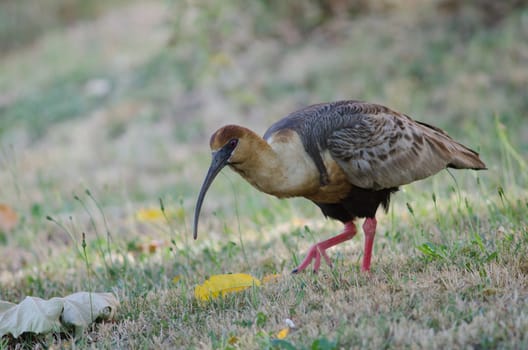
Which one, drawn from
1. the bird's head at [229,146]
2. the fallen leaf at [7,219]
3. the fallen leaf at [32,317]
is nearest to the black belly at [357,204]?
the bird's head at [229,146]

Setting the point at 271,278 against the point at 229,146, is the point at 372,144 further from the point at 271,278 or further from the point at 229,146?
the point at 271,278

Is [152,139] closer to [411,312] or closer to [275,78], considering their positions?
[275,78]

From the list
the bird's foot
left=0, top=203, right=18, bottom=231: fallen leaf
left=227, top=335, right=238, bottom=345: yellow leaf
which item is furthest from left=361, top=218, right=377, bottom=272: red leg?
left=0, top=203, right=18, bottom=231: fallen leaf

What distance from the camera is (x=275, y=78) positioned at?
13562 mm

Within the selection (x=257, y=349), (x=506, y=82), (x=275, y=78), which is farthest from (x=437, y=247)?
(x=275, y=78)

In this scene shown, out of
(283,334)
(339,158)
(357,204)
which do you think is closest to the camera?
(283,334)

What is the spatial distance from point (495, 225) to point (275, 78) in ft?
29.6

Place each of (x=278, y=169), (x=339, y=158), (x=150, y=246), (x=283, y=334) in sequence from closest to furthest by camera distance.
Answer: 1. (x=283, y=334)
2. (x=278, y=169)
3. (x=339, y=158)
4. (x=150, y=246)

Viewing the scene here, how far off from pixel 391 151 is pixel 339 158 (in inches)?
16.9

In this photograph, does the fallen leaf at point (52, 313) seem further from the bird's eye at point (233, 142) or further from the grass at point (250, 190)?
the bird's eye at point (233, 142)

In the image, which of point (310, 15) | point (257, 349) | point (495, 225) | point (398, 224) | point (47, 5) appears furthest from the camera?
point (47, 5)

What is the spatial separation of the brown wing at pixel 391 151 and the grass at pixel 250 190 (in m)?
0.48

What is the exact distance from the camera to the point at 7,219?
23.0 feet

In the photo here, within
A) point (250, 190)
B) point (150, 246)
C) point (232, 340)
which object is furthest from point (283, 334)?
point (250, 190)
